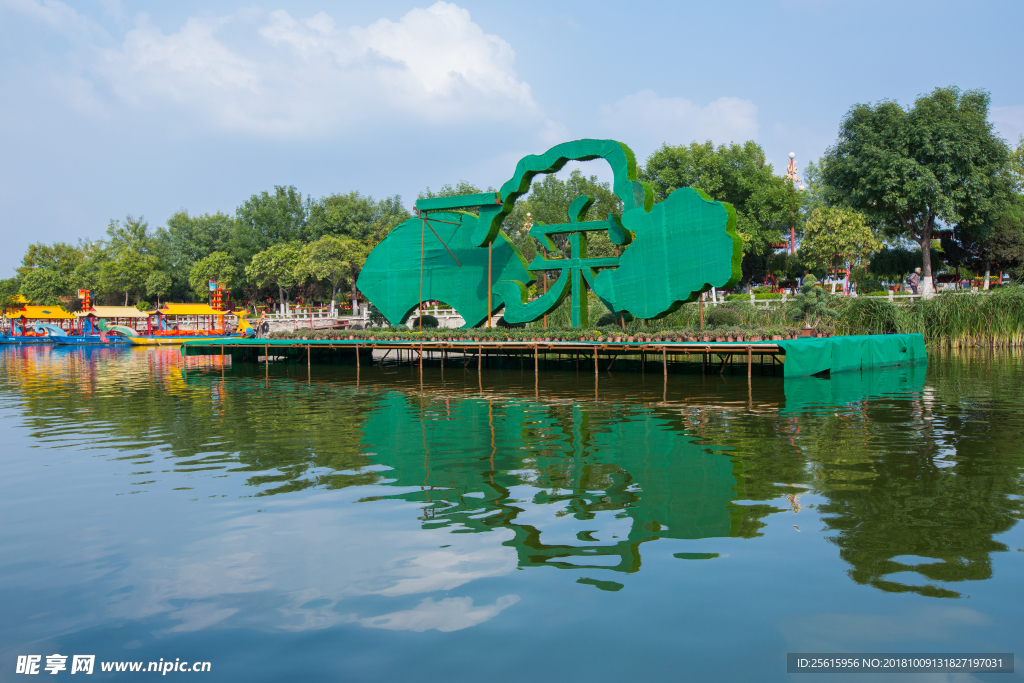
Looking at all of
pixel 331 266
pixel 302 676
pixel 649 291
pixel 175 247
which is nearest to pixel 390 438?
pixel 302 676

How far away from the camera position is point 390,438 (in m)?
13.6

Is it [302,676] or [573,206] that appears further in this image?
[573,206]

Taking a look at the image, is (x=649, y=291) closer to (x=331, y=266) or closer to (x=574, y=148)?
(x=574, y=148)

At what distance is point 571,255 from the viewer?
26938mm

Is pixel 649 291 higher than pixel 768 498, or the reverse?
pixel 649 291

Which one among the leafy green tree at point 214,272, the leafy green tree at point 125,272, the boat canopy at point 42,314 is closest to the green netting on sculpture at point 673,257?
the leafy green tree at point 214,272

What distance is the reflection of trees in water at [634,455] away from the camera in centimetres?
754

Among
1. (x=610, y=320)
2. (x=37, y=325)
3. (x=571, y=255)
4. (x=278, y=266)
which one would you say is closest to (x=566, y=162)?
(x=571, y=255)

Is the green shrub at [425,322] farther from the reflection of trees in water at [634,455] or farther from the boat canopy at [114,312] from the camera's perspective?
the boat canopy at [114,312]

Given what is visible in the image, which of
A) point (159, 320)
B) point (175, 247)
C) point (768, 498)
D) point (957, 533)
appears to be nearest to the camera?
point (957, 533)

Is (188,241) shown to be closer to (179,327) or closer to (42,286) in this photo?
(42,286)

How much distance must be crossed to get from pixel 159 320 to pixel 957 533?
66740 millimetres

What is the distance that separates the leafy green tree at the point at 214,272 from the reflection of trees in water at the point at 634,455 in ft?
180

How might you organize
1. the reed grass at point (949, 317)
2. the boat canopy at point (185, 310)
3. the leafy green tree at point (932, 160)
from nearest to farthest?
the reed grass at point (949, 317), the leafy green tree at point (932, 160), the boat canopy at point (185, 310)
